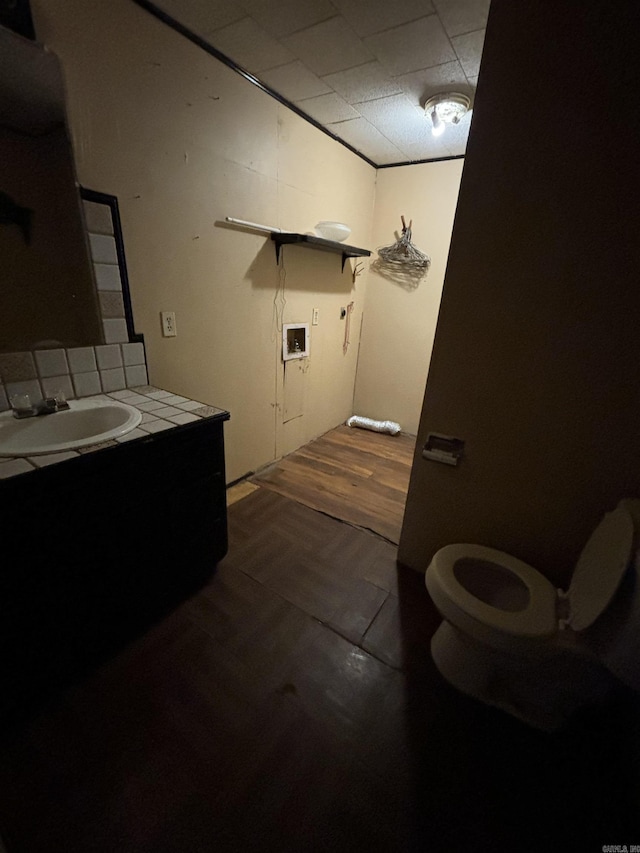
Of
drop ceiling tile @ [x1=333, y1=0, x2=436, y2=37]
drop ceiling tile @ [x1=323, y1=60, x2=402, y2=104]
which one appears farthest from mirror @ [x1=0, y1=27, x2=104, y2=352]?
drop ceiling tile @ [x1=323, y1=60, x2=402, y2=104]

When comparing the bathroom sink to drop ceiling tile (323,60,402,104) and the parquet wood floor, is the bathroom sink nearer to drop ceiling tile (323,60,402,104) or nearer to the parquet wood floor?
the parquet wood floor

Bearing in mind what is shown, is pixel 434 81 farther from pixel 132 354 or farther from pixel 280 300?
pixel 132 354

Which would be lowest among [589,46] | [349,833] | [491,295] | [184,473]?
[349,833]

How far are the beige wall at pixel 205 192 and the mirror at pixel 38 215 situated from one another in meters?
0.07

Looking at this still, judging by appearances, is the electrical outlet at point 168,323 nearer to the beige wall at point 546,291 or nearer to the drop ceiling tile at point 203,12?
the drop ceiling tile at point 203,12

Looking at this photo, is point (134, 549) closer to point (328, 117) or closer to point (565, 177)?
point (565, 177)

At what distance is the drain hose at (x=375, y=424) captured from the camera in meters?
3.39

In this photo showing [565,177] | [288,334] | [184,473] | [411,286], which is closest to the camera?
[565,177]

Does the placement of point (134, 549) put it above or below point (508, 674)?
above

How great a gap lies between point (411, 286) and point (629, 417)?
2.35 m

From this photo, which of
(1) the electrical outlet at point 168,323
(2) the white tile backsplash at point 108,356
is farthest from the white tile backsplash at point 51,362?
(1) the electrical outlet at point 168,323

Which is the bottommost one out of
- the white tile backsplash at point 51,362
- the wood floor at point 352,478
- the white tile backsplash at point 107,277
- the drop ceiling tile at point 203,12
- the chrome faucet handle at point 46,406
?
the wood floor at point 352,478

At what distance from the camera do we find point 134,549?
3.99 ft

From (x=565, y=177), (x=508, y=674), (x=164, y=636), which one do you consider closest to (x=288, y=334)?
(x=565, y=177)
